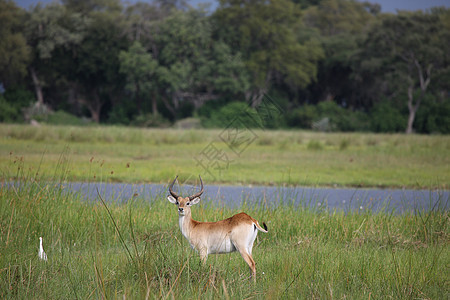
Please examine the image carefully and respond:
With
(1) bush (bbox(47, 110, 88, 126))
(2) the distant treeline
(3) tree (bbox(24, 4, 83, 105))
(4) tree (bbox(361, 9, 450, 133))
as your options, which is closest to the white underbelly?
(2) the distant treeline

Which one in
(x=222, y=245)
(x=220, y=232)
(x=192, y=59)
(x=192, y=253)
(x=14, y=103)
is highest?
(x=192, y=59)

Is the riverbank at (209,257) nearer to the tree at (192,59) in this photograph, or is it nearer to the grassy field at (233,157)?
the grassy field at (233,157)

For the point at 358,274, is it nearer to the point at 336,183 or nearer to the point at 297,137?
the point at 336,183

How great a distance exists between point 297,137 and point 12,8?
25.4m

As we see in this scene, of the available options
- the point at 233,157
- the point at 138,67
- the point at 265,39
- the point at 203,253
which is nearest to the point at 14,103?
the point at 138,67

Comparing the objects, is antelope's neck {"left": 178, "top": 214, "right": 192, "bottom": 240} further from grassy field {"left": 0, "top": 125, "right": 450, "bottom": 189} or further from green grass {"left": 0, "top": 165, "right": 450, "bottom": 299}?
grassy field {"left": 0, "top": 125, "right": 450, "bottom": 189}

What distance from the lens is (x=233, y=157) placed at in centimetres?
1564

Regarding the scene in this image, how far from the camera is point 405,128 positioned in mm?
33781

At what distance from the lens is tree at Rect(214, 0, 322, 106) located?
35062mm

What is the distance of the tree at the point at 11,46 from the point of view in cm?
3145

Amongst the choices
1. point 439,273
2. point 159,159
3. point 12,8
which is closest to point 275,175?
point 159,159

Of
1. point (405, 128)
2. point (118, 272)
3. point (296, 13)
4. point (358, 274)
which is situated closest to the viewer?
point (118, 272)

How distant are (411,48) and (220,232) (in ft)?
104

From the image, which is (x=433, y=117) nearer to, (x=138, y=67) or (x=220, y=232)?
(x=138, y=67)
